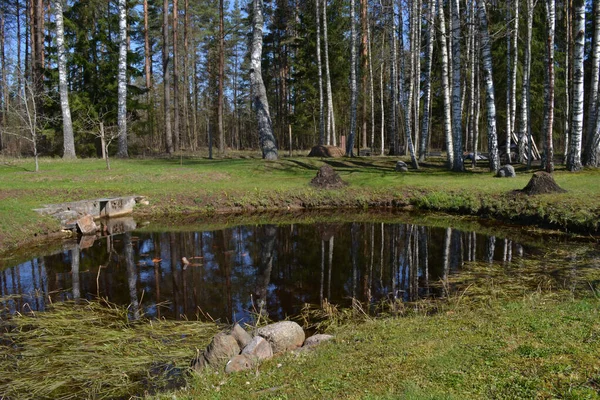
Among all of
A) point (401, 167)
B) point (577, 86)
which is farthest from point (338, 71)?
point (577, 86)

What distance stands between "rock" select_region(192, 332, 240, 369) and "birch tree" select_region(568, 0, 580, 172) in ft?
51.2

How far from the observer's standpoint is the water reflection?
6.91 meters

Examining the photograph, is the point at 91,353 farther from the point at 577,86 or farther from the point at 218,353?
the point at 577,86

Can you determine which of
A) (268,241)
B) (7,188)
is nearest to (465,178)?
(268,241)

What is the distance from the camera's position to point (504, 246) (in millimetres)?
10031

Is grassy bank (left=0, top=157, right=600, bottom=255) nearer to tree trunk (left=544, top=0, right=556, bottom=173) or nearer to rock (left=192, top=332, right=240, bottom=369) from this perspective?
tree trunk (left=544, top=0, right=556, bottom=173)

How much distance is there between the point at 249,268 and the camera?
8.88m

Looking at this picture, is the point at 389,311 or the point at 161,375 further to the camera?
the point at 389,311

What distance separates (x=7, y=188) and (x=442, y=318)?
1411 centimetres

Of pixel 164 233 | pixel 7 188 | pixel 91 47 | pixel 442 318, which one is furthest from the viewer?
pixel 91 47

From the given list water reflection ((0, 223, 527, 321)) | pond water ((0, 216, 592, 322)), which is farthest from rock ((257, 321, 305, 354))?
pond water ((0, 216, 592, 322))

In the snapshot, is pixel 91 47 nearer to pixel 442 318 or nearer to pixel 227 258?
A: pixel 227 258

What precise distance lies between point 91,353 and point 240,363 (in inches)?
69.5

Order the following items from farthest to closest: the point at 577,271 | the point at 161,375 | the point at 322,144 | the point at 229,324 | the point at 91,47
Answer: the point at 91,47 → the point at 322,144 → the point at 577,271 → the point at 229,324 → the point at 161,375
